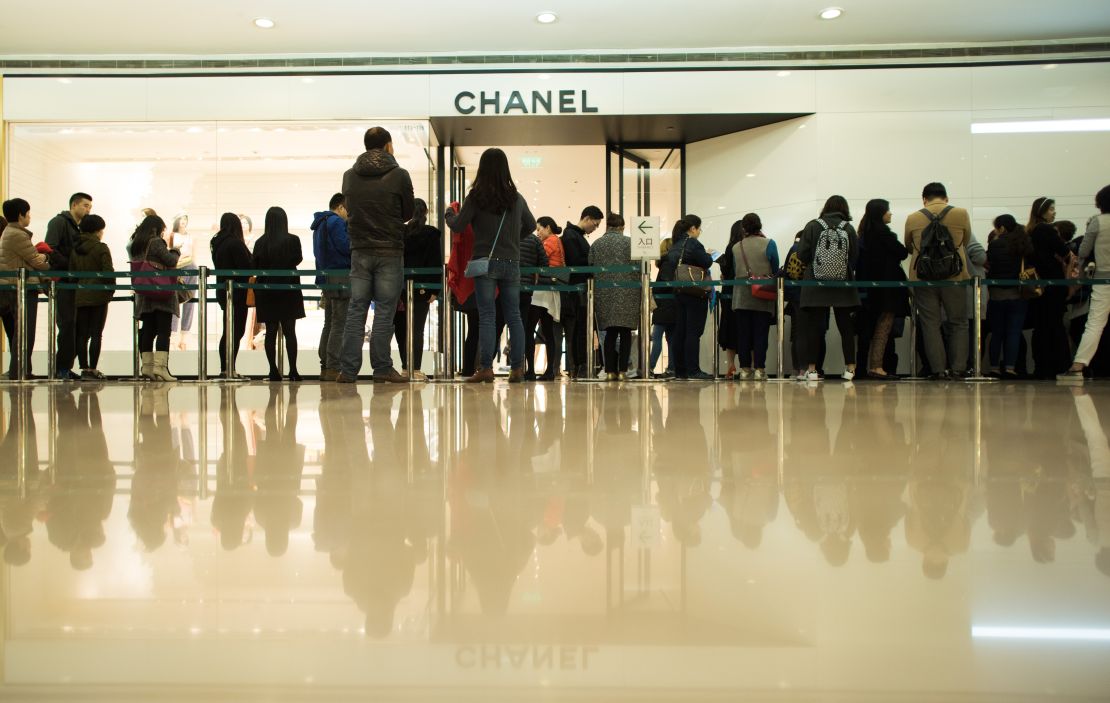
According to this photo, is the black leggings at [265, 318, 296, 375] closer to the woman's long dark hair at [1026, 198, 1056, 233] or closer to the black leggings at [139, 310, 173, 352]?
the black leggings at [139, 310, 173, 352]

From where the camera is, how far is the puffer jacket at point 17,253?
25.3 feet

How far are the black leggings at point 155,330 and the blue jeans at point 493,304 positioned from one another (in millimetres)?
3188

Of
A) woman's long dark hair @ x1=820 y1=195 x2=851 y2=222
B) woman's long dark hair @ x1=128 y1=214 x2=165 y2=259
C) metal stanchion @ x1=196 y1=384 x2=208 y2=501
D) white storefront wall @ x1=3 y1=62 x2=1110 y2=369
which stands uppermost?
white storefront wall @ x1=3 y1=62 x2=1110 y2=369

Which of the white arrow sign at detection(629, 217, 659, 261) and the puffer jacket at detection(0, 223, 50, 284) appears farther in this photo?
the puffer jacket at detection(0, 223, 50, 284)

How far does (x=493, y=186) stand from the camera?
6102 millimetres

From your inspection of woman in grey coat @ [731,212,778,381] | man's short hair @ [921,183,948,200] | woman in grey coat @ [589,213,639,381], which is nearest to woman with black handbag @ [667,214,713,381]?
woman in grey coat @ [731,212,778,381]

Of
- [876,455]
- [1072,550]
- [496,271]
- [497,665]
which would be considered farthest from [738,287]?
[497,665]

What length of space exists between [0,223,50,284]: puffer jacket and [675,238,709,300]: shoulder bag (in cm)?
594

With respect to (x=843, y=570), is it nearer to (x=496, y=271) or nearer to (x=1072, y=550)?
(x=1072, y=550)

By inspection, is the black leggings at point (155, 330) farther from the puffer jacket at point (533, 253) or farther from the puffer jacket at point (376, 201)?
the puffer jacket at point (533, 253)

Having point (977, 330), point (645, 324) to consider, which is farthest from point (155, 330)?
point (977, 330)

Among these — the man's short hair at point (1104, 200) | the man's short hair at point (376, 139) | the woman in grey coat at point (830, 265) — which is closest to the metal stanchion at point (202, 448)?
the man's short hair at point (376, 139)

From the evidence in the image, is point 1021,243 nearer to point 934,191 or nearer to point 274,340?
point 934,191

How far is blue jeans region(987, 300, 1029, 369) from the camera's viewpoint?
850 centimetres
